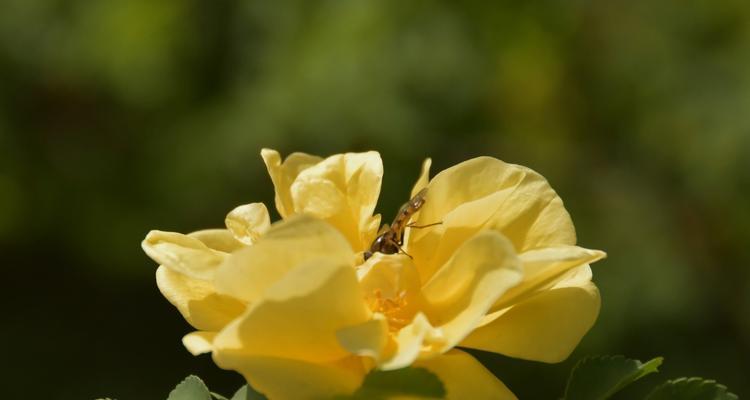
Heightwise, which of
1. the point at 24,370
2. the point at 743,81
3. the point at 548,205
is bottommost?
the point at 24,370

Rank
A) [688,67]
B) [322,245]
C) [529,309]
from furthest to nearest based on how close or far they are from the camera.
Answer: [688,67], [529,309], [322,245]

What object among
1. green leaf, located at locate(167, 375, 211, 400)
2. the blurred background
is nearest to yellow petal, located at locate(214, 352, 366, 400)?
green leaf, located at locate(167, 375, 211, 400)

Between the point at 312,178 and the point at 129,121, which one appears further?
the point at 129,121

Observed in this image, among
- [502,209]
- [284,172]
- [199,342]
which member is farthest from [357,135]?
[199,342]

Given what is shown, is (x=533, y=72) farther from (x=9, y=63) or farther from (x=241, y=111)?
(x=9, y=63)

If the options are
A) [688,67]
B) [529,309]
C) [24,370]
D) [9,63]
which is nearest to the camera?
[529,309]

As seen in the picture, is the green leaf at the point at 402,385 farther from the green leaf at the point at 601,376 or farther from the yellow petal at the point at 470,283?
the green leaf at the point at 601,376

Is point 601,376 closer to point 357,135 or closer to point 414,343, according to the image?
point 414,343

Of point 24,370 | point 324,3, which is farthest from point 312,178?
point 24,370
